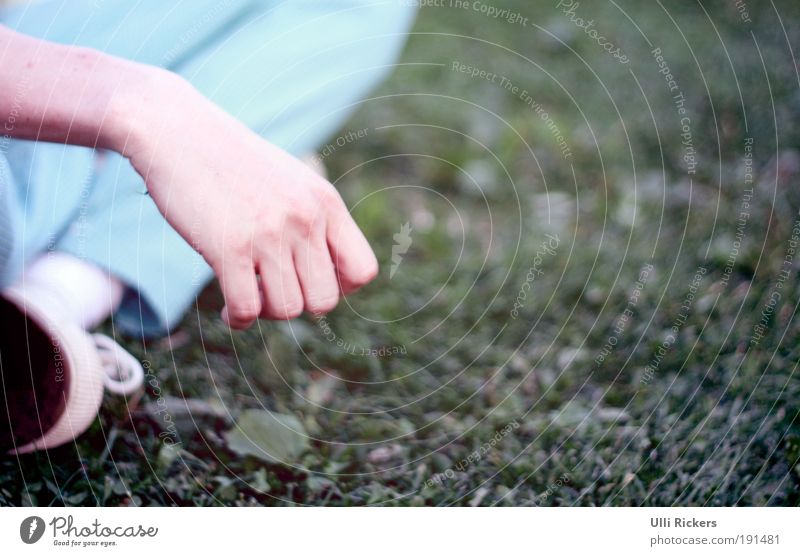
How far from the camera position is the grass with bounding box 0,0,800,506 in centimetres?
75

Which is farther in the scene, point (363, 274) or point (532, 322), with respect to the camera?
point (532, 322)

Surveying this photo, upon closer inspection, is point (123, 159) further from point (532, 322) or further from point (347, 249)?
point (532, 322)

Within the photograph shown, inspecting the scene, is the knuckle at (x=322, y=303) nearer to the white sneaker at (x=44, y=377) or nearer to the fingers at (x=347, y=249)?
the fingers at (x=347, y=249)

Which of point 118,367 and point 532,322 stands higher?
point 532,322

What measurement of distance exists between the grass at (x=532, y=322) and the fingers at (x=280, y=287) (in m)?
0.13

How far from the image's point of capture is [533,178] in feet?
3.60

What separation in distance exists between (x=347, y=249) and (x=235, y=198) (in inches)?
4.5

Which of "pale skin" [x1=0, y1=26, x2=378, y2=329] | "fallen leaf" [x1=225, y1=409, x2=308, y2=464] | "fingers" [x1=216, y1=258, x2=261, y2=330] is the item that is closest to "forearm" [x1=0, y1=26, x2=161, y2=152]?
"pale skin" [x1=0, y1=26, x2=378, y2=329]

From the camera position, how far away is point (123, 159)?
74 centimetres

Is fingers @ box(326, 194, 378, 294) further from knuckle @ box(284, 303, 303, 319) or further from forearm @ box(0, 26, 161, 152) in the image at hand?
forearm @ box(0, 26, 161, 152)

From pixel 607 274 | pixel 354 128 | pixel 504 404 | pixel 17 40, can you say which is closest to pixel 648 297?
pixel 607 274
